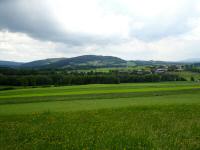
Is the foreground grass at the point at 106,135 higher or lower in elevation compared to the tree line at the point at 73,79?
higher

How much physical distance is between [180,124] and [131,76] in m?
79.8

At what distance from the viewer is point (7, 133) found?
1337 centimetres

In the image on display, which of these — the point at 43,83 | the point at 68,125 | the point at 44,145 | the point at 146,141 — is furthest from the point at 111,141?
the point at 43,83

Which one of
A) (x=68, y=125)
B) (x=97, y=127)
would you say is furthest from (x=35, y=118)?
(x=97, y=127)

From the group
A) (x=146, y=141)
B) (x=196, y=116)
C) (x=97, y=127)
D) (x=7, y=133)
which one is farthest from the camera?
(x=196, y=116)

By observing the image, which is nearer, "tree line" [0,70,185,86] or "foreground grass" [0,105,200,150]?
"foreground grass" [0,105,200,150]

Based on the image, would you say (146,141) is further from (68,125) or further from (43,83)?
(43,83)

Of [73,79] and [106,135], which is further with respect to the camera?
[73,79]

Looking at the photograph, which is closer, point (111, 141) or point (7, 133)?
point (111, 141)

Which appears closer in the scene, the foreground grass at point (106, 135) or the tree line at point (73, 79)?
the foreground grass at point (106, 135)

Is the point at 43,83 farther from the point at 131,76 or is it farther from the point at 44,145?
the point at 44,145

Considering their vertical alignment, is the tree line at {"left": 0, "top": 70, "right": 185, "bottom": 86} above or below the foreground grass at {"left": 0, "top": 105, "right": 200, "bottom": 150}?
below

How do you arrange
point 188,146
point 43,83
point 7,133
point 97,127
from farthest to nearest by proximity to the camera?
point 43,83
point 97,127
point 7,133
point 188,146

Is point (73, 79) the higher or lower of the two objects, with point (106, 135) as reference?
lower
